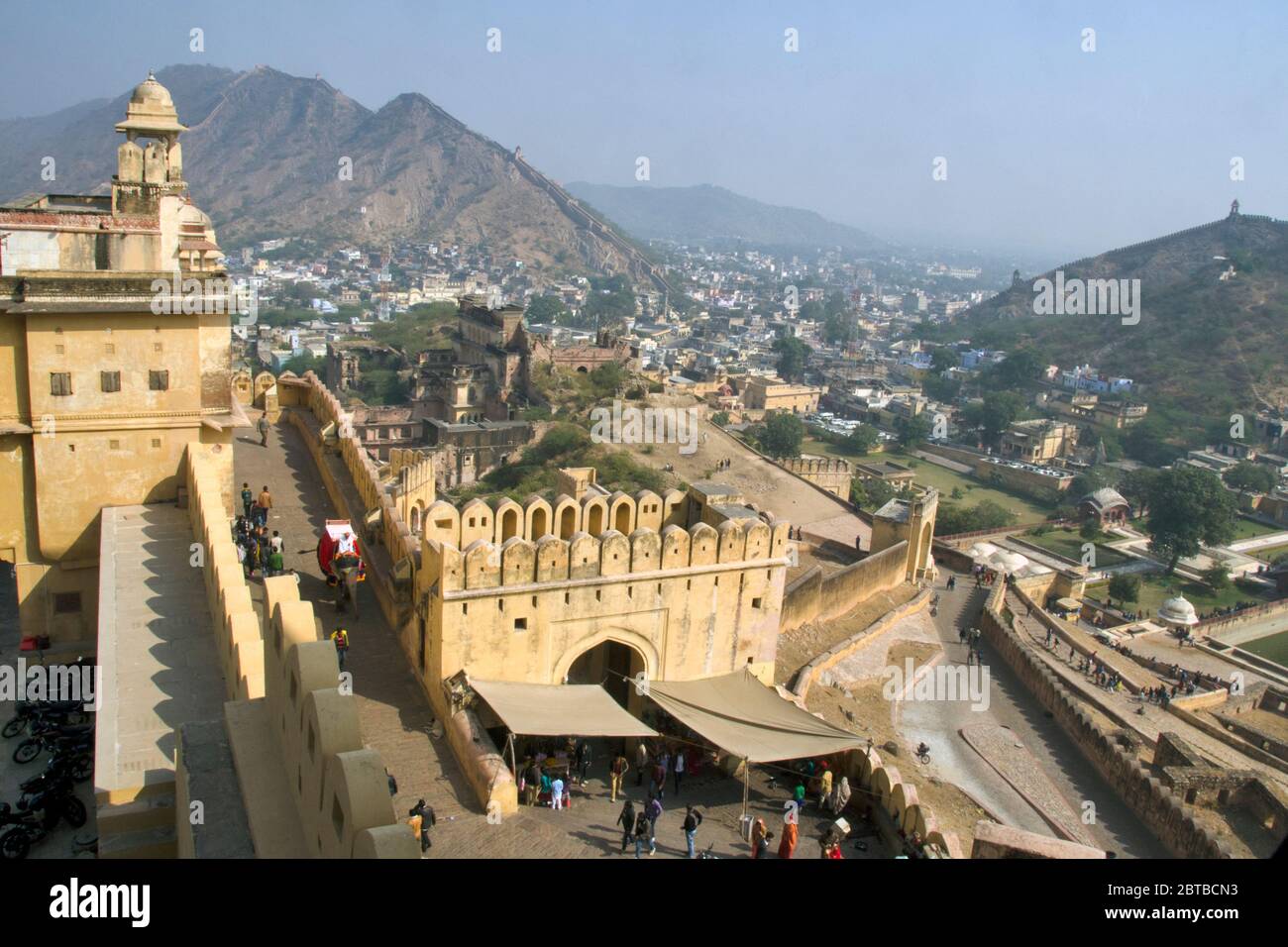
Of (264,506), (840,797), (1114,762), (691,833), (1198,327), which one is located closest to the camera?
(691,833)

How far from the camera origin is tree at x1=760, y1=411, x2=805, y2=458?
6594 centimetres

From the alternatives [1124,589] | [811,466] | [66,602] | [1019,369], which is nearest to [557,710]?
[66,602]

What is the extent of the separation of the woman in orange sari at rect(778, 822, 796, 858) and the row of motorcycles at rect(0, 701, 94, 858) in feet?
23.4

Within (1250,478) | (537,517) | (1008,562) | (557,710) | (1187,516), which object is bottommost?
(1008,562)

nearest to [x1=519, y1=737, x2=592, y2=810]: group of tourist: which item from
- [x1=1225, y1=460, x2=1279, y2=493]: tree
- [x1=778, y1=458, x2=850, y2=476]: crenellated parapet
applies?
[x1=778, y1=458, x2=850, y2=476]: crenellated parapet

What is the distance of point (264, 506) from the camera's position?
1619cm

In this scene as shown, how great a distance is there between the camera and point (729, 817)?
41.1ft

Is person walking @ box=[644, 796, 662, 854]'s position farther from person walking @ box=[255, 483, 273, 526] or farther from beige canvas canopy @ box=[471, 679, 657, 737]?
person walking @ box=[255, 483, 273, 526]

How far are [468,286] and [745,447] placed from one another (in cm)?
11320

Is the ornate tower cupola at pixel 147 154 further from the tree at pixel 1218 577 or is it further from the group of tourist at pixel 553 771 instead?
the tree at pixel 1218 577

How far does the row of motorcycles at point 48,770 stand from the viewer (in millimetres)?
10328

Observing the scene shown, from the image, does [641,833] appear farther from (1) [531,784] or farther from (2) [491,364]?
(2) [491,364]

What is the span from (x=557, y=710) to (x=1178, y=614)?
37.1 meters
